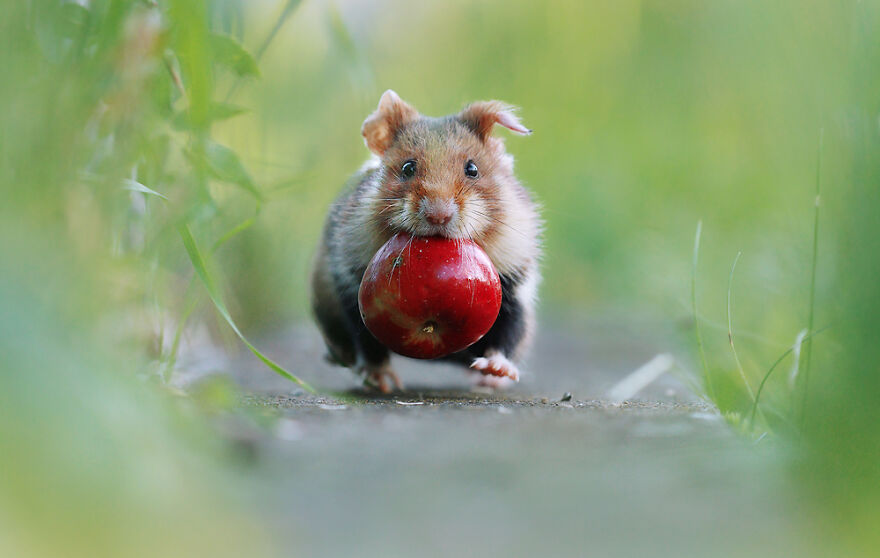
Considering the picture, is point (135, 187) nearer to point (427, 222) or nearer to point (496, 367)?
point (427, 222)

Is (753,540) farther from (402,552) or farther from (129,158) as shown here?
(129,158)

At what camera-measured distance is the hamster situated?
2.77 m

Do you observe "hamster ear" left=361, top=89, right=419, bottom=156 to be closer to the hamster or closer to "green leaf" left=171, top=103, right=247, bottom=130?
the hamster

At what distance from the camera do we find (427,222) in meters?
2.61

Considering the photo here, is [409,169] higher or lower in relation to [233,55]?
lower

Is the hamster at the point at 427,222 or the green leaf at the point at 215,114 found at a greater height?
the green leaf at the point at 215,114

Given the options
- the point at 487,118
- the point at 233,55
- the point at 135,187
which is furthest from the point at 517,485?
the point at 487,118

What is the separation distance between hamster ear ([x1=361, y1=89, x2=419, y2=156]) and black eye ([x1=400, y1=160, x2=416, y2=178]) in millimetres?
272

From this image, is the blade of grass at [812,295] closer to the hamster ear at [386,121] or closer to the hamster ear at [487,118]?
the hamster ear at [487,118]

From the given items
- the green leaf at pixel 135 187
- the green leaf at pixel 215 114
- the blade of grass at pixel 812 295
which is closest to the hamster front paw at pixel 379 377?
the green leaf at pixel 215 114

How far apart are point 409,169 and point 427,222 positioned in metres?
0.36

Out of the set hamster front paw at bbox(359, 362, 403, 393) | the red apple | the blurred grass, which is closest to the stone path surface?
the blurred grass

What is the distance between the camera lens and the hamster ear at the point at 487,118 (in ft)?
10.1

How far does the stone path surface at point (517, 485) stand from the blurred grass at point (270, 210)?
143mm
